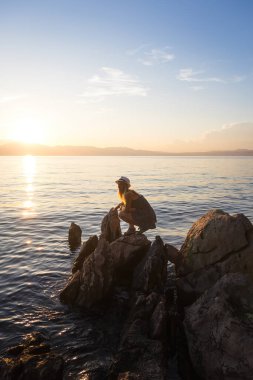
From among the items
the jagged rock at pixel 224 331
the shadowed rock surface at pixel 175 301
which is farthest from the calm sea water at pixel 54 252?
the jagged rock at pixel 224 331

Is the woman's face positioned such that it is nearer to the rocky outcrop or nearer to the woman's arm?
the woman's arm

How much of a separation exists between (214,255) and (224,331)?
4838 mm

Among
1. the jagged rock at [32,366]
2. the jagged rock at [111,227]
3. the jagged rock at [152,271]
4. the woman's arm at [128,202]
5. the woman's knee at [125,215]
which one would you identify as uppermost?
the woman's arm at [128,202]

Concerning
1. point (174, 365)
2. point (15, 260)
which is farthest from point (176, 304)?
point (15, 260)

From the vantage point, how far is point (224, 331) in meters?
8.98

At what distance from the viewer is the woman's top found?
1802 centimetres

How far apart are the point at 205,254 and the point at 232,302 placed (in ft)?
13.3

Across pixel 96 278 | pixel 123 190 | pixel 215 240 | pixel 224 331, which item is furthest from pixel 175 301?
pixel 123 190

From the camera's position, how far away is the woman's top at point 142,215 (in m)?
18.0

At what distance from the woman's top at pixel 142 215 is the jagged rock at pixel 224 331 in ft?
25.0

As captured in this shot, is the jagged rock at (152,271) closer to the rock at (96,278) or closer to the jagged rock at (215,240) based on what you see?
A: the jagged rock at (215,240)

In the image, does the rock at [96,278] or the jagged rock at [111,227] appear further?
the jagged rock at [111,227]

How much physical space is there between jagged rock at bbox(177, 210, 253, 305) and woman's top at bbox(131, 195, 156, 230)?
12.5 ft

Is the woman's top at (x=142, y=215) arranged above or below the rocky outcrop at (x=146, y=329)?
above
